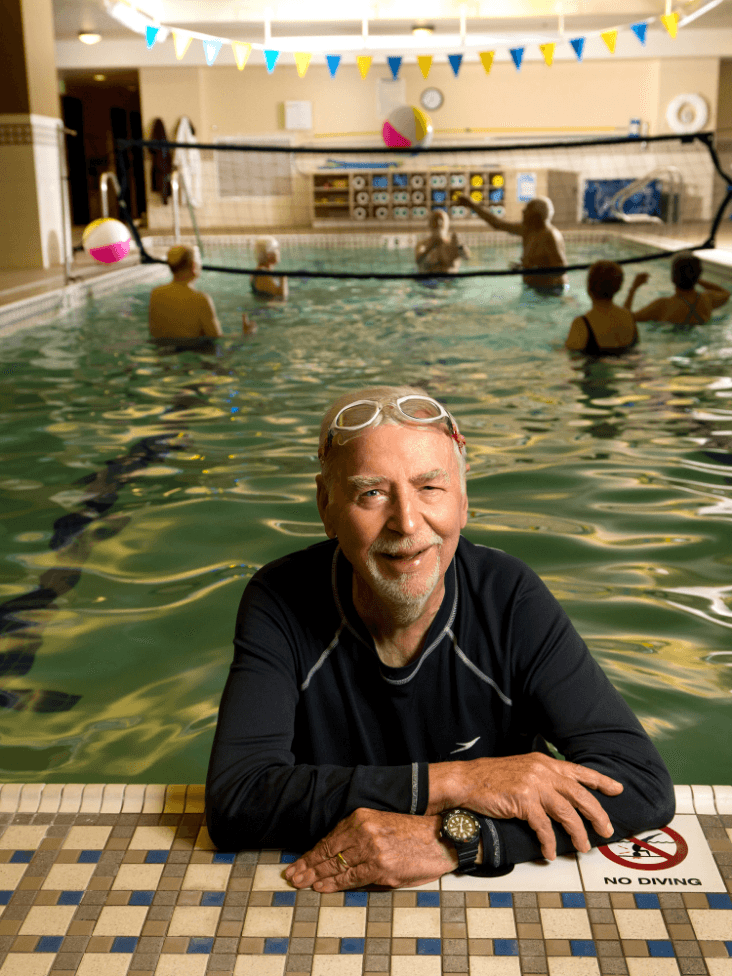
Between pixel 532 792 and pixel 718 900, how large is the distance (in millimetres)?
303

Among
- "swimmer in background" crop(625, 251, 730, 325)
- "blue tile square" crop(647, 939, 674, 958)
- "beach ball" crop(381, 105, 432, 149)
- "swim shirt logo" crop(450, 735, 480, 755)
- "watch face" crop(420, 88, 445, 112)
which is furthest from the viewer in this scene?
"watch face" crop(420, 88, 445, 112)

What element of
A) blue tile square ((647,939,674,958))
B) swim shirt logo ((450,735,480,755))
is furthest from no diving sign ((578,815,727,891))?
swim shirt logo ((450,735,480,755))

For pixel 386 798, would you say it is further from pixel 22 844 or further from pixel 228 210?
pixel 228 210

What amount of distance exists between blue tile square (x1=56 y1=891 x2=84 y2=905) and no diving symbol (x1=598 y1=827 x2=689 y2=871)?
0.74m

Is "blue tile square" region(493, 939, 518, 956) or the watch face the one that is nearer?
"blue tile square" region(493, 939, 518, 956)

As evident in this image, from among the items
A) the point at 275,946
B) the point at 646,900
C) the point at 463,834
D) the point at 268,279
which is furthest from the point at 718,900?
the point at 268,279

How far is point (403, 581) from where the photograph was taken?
1.60 meters

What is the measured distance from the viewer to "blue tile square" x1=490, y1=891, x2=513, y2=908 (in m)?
1.28

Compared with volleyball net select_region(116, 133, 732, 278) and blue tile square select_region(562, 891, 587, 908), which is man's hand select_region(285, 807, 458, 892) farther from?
volleyball net select_region(116, 133, 732, 278)

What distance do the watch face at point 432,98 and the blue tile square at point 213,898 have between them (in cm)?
2150

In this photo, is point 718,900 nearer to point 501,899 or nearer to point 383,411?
point 501,899

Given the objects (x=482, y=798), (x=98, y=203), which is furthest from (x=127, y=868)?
(x=98, y=203)

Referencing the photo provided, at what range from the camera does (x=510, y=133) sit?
830 inches

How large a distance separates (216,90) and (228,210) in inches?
98.1
